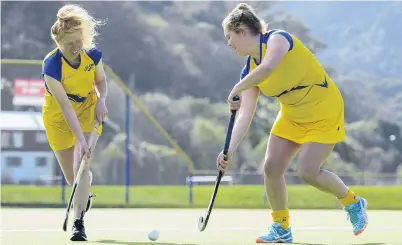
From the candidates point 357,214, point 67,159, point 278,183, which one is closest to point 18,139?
point 67,159

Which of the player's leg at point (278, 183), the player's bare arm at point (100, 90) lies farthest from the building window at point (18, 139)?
the player's leg at point (278, 183)

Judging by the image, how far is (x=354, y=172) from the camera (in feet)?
65.0

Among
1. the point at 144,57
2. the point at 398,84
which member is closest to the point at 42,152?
the point at 144,57

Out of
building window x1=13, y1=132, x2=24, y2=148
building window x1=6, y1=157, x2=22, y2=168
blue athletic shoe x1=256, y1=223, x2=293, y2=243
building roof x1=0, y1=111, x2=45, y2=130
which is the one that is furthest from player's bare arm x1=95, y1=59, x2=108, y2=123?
building window x1=6, y1=157, x2=22, y2=168

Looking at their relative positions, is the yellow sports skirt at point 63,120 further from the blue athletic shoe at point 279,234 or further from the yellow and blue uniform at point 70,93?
the blue athletic shoe at point 279,234

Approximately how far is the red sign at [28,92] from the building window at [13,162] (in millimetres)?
1635

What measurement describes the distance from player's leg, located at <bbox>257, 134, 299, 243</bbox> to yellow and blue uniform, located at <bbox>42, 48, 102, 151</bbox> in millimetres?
1126

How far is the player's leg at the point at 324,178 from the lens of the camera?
5.21 metres

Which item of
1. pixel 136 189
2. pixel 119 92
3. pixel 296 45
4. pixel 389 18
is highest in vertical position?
pixel 389 18

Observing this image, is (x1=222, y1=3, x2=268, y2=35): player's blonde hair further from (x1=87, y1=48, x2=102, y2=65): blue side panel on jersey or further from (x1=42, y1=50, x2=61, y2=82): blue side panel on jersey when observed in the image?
(x1=42, y1=50, x2=61, y2=82): blue side panel on jersey

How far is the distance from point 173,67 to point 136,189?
8510 mm

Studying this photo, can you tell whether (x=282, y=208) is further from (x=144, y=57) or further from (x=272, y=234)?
(x=144, y=57)

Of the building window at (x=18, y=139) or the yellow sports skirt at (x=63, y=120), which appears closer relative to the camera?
the yellow sports skirt at (x=63, y=120)

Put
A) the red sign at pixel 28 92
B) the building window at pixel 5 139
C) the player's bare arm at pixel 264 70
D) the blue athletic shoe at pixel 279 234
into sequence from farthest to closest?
the building window at pixel 5 139
the red sign at pixel 28 92
the blue athletic shoe at pixel 279 234
the player's bare arm at pixel 264 70
